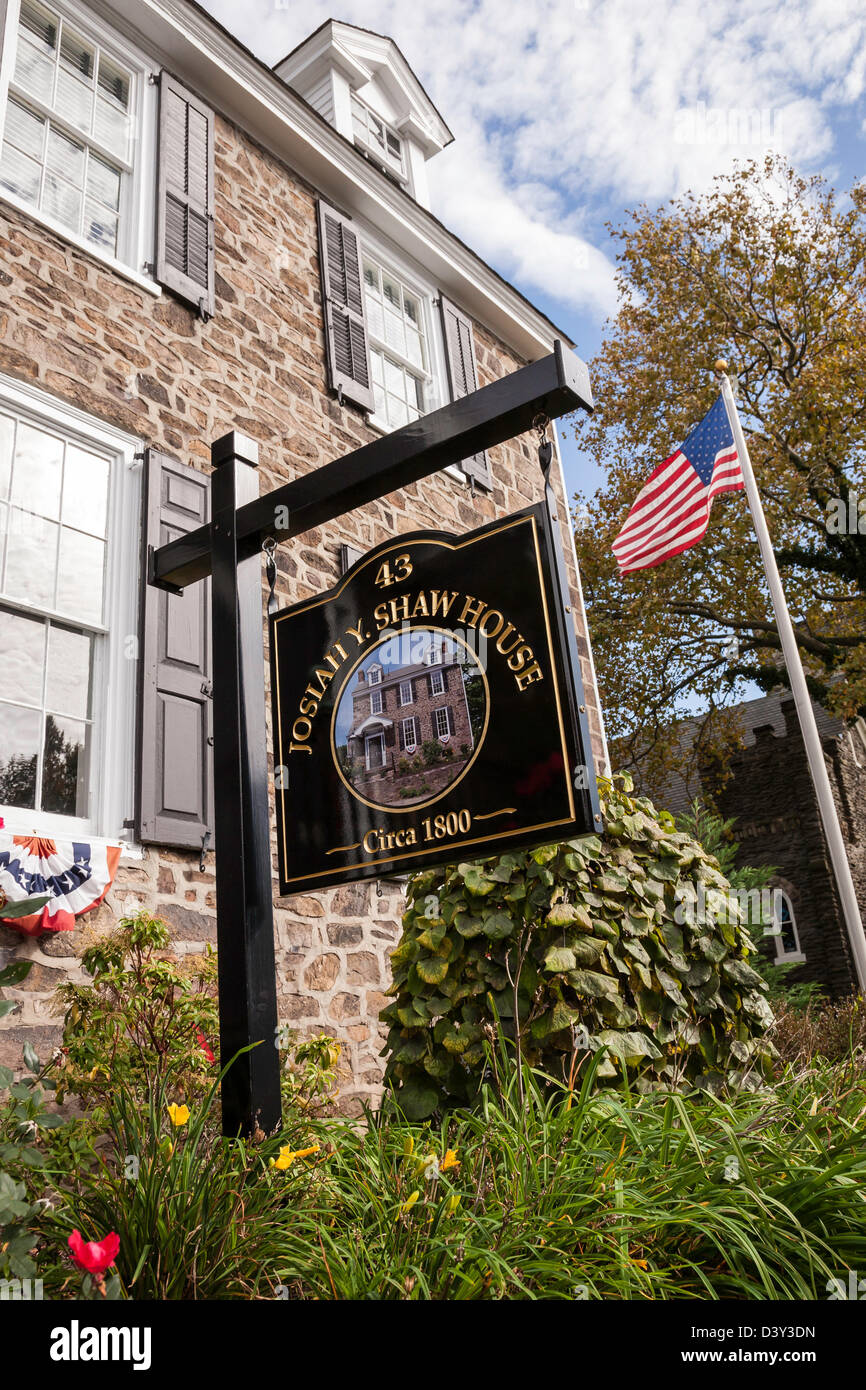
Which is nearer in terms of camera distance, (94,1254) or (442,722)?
(94,1254)

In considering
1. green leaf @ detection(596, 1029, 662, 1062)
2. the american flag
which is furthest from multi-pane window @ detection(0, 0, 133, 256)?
green leaf @ detection(596, 1029, 662, 1062)

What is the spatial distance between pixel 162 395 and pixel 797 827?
1614 cm

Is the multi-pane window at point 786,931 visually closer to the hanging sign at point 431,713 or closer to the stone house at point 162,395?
the stone house at point 162,395

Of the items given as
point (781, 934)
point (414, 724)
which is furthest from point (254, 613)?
point (781, 934)

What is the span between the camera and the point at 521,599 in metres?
2.73

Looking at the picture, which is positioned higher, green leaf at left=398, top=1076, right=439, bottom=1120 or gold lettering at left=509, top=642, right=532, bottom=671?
gold lettering at left=509, top=642, right=532, bottom=671

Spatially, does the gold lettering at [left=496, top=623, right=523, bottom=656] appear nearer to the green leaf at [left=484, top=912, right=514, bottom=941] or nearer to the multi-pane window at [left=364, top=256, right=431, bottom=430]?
the green leaf at [left=484, top=912, right=514, bottom=941]

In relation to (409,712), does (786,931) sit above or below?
above

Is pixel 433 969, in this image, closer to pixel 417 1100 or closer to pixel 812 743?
pixel 417 1100

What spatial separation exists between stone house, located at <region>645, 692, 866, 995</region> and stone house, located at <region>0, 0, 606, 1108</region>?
11.5m

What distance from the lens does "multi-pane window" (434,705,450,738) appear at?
2797 mm

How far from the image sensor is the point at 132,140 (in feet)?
21.1

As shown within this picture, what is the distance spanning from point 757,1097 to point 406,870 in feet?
4.40

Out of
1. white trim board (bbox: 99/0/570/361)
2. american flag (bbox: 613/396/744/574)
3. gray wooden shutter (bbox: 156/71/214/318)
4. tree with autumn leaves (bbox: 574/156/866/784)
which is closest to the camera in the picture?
gray wooden shutter (bbox: 156/71/214/318)
